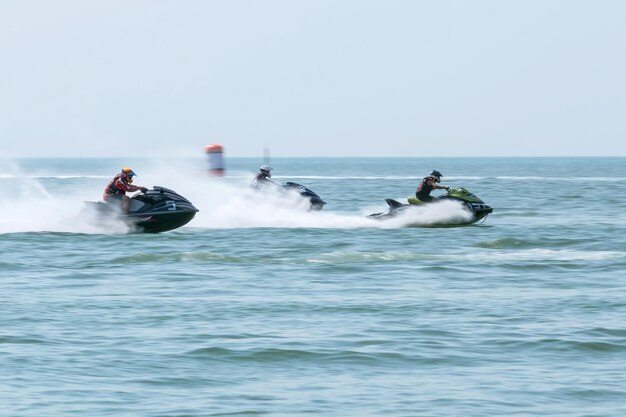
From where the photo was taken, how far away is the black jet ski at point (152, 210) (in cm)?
2817

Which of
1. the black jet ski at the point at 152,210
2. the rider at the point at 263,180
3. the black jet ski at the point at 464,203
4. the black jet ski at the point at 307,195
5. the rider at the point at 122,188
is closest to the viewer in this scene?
the rider at the point at 122,188

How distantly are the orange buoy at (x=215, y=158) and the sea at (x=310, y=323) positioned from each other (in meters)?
36.6

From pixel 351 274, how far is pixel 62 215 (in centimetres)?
1200

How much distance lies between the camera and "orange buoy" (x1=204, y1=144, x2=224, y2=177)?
66562 millimetres

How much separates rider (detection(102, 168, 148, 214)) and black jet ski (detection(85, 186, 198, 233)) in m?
0.17

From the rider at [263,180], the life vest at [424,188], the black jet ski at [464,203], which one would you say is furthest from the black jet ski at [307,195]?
the life vest at [424,188]

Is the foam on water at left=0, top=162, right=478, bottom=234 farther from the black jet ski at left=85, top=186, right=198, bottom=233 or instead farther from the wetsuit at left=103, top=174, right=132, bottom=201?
the wetsuit at left=103, top=174, right=132, bottom=201

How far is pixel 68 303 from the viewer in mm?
17922

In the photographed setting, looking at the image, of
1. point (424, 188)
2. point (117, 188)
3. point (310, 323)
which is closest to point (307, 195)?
point (424, 188)

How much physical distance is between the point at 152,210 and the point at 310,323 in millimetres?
12781

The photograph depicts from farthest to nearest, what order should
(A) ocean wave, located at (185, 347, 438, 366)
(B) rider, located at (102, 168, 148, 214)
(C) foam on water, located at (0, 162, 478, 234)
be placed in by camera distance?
(C) foam on water, located at (0, 162, 478, 234)
(B) rider, located at (102, 168, 148, 214)
(A) ocean wave, located at (185, 347, 438, 366)

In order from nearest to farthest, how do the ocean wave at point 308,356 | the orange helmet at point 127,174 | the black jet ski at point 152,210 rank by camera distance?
the ocean wave at point 308,356 < the orange helmet at point 127,174 < the black jet ski at point 152,210

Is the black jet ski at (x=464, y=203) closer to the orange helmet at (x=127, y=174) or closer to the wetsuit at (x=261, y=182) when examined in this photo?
the wetsuit at (x=261, y=182)

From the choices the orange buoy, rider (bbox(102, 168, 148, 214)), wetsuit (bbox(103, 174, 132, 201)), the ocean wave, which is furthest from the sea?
the orange buoy
